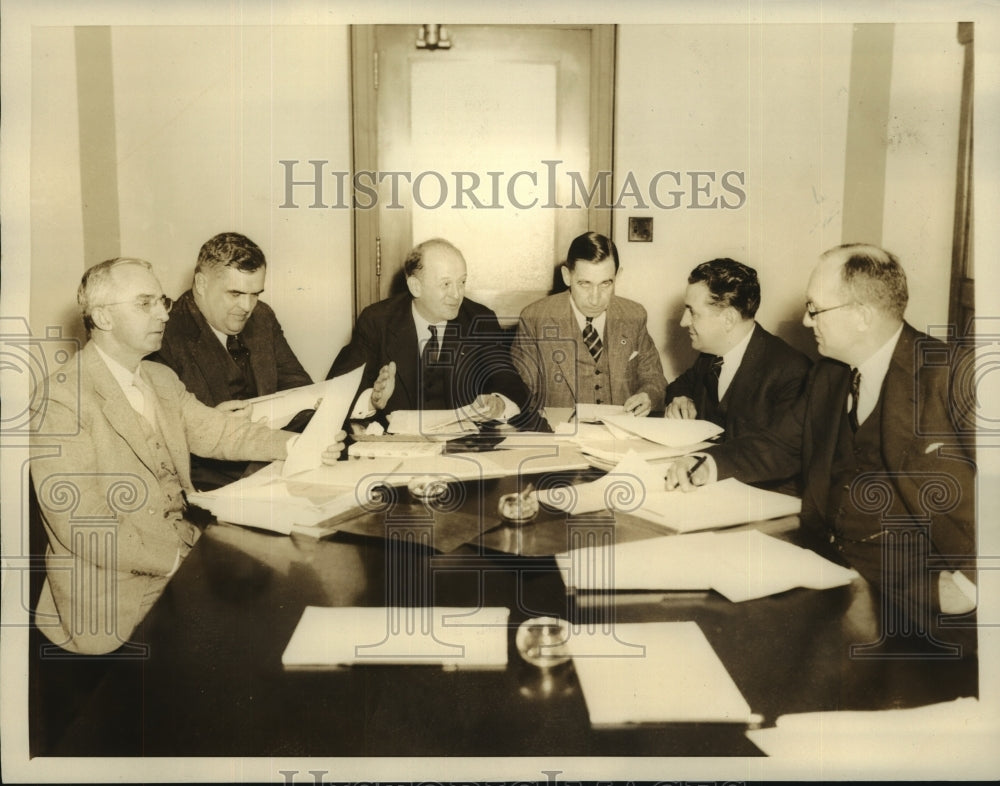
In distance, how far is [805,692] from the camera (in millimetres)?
1164

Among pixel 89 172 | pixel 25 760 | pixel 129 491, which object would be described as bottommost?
pixel 25 760

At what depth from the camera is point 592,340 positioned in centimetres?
196

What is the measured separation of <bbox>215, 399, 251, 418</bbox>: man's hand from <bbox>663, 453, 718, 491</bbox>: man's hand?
3.01 feet

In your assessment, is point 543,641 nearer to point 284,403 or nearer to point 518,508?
point 518,508

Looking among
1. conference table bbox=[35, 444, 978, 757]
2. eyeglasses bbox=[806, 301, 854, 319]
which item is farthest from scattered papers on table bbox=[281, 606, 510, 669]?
eyeglasses bbox=[806, 301, 854, 319]

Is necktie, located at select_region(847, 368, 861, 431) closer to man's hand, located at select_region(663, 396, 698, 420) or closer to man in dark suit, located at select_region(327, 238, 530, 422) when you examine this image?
man's hand, located at select_region(663, 396, 698, 420)

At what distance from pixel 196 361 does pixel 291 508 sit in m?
0.56

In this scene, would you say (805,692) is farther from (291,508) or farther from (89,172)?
(89,172)

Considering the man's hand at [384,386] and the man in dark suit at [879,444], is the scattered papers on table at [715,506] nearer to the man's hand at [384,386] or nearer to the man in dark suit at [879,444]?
the man in dark suit at [879,444]

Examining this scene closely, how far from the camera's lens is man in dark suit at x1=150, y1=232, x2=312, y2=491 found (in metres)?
1.84

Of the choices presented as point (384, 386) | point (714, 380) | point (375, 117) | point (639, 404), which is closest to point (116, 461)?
point (384, 386)

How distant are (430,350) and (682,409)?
599 mm

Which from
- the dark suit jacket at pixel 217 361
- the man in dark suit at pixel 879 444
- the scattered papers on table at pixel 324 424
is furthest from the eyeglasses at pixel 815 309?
the dark suit jacket at pixel 217 361

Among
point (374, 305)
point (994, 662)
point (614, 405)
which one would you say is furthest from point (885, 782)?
point (374, 305)
